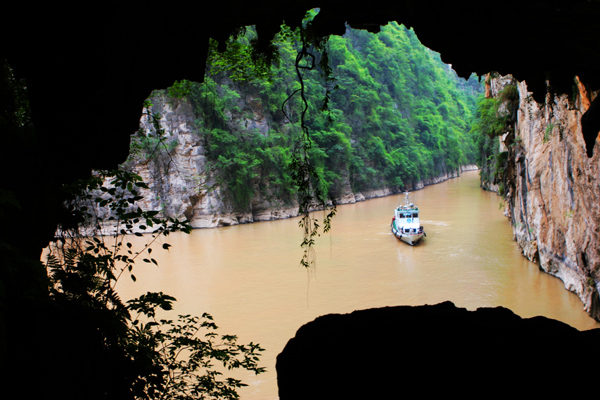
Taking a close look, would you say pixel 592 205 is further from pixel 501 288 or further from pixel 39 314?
pixel 39 314

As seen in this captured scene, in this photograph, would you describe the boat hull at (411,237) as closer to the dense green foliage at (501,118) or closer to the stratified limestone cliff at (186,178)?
the dense green foliage at (501,118)

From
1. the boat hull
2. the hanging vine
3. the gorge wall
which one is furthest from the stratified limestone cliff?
the hanging vine

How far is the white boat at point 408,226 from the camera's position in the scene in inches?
733

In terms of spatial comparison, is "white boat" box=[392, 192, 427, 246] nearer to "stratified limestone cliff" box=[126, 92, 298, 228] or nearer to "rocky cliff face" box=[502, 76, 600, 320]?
"rocky cliff face" box=[502, 76, 600, 320]

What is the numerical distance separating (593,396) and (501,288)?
11.9 meters

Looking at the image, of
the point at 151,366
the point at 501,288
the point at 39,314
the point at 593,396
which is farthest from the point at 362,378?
the point at 501,288

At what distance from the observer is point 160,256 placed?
19594 mm

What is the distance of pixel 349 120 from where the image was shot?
38.6m

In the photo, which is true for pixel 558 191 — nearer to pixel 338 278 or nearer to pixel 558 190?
pixel 558 190

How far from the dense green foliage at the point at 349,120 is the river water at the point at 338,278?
387 centimetres

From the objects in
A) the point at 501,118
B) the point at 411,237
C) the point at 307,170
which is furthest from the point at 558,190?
the point at 307,170

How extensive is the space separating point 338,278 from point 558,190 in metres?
7.15

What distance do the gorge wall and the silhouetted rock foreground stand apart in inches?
178

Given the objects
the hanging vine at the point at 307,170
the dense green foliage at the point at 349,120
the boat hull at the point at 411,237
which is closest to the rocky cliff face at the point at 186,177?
the dense green foliage at the point at 349,120
